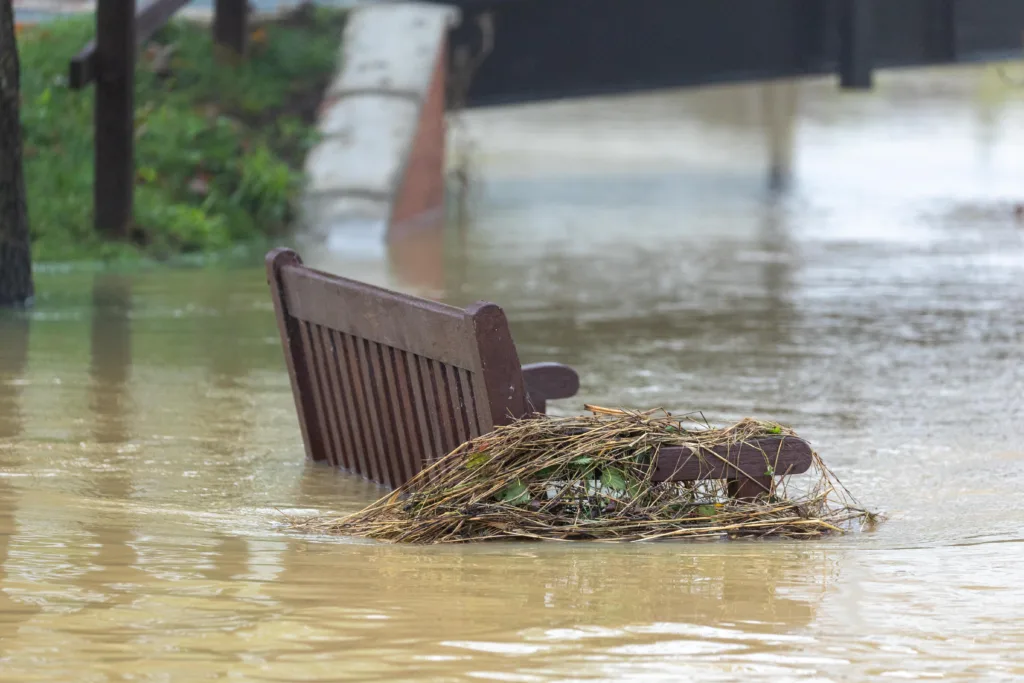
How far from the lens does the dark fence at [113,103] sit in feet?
47.9

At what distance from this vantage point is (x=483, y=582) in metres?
5.25

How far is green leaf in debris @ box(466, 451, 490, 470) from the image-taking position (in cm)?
593

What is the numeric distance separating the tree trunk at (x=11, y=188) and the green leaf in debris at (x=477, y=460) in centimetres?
669

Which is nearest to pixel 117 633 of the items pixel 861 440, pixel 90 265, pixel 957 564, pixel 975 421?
pixel 957 564

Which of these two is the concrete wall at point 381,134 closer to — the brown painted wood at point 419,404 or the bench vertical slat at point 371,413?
the bench vertical slat at point 371,413

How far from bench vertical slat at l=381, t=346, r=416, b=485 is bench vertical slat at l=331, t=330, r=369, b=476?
348 mm

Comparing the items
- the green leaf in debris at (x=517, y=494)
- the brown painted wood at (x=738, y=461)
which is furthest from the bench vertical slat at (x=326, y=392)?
the brown painted wood at (x=738, y=461)

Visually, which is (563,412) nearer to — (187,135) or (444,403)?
(444,403)

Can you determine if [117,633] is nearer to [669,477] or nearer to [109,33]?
[669,477]

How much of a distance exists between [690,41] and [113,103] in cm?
928

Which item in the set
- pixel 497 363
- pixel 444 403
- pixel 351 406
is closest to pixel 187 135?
pixel 351 406

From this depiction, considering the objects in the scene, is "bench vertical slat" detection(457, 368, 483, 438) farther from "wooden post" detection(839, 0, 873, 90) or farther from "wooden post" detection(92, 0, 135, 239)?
"wooden post" detection(839, 0, 873, 90)

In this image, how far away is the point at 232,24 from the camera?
1973 cm

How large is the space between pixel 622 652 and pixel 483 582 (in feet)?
2.57
